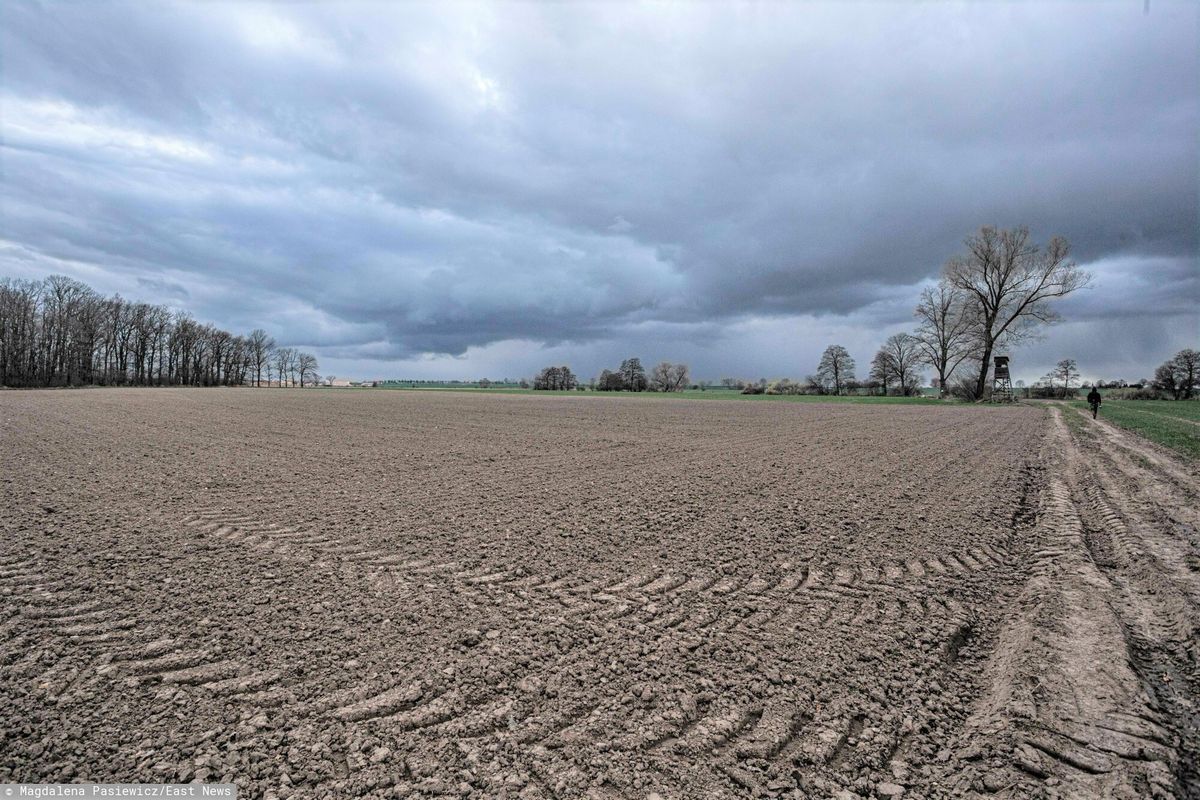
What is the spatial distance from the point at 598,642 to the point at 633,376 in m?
137

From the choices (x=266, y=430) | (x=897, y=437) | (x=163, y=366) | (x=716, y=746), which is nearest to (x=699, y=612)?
(x=716, y=746)

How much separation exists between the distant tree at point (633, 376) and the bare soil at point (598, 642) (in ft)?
423

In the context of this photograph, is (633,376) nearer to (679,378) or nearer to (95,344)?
(679,378)

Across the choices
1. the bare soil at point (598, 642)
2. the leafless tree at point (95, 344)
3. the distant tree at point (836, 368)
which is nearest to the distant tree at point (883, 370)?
the distant tree at point (836, 368)

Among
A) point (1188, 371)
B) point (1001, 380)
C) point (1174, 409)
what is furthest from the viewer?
point (1188, 371)

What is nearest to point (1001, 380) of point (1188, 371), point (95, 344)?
point (1188, 371)

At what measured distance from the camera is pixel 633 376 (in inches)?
5517

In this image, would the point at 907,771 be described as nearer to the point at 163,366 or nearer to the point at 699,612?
the point at 699,612

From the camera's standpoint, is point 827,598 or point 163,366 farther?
point 163,366

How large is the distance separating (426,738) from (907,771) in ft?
8.53

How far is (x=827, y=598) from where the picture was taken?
16.3 ft

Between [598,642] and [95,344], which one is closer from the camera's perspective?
[598,642]

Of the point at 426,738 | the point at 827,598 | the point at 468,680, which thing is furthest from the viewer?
the point at 827,598

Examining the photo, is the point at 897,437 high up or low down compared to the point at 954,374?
down
